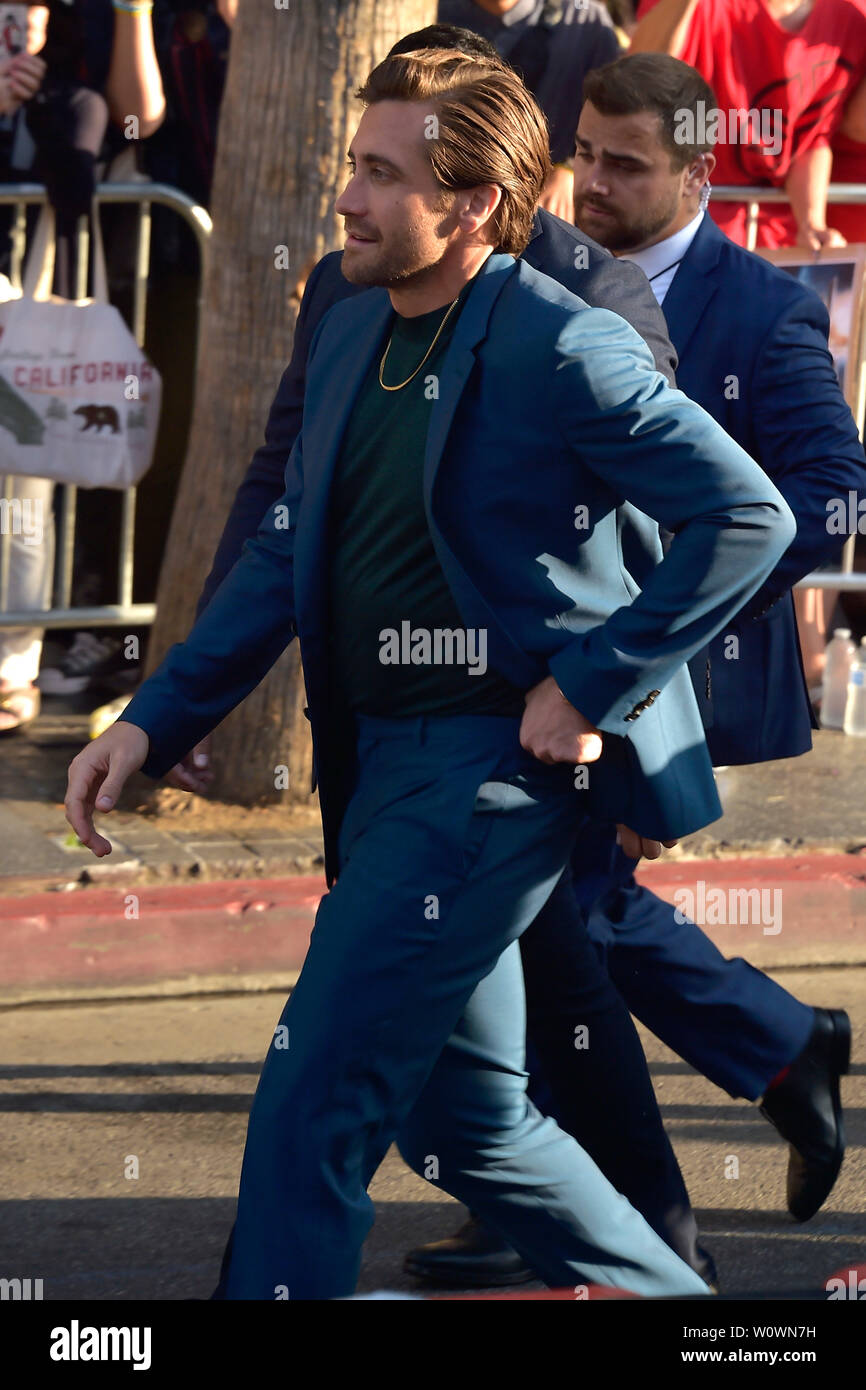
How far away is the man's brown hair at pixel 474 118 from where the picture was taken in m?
2.82

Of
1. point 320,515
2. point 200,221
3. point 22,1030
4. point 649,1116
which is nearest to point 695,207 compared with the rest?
point 320,515

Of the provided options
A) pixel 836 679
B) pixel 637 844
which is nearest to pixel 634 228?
pixel 637 844

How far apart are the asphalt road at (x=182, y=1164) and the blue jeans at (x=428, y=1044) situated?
2.66 ft

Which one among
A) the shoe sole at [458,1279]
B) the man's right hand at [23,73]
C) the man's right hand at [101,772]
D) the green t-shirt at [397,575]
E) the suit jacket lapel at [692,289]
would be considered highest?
the man's right hand at [23,73]

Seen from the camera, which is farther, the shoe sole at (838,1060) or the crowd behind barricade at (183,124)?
the crowd behind barricade at (183,124)

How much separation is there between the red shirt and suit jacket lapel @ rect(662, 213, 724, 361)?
3.05 m

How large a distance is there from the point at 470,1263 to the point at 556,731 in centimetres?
142

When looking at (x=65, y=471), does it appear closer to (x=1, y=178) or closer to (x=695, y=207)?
(x=1, y=178)

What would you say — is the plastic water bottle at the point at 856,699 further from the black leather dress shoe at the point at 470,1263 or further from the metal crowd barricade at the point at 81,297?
the black leather dress shoe at the point at 470,1263

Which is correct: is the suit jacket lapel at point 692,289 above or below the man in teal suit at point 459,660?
above

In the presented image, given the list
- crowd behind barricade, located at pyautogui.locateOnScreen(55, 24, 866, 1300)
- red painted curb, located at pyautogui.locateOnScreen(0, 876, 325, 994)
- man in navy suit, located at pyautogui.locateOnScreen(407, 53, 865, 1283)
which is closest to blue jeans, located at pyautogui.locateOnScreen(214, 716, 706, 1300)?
crowd behind barricade, located at pyautogui.locateOnScreen(55, 24, 866, 1300)

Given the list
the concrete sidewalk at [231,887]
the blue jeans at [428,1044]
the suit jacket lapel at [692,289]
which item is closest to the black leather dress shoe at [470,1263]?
the blue jeans at [428,1044]

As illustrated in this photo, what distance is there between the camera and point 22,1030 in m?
4.89

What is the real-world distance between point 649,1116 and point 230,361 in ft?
10.3
